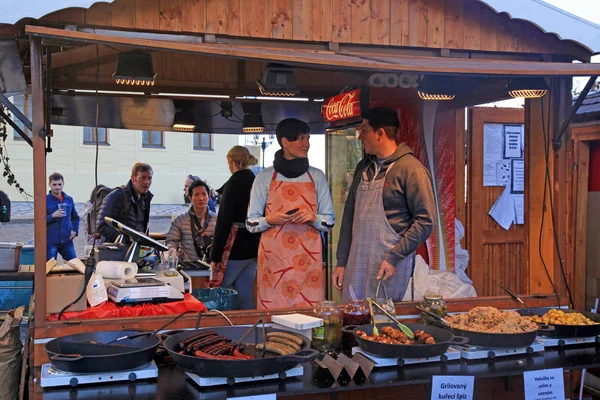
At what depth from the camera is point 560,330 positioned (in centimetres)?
316

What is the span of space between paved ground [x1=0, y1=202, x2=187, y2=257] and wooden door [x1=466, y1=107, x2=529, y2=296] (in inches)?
444

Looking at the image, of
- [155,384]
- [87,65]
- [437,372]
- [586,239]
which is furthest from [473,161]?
[155,384]

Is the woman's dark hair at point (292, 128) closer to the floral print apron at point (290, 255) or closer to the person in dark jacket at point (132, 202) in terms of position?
the floral print apron at point (290, 255)

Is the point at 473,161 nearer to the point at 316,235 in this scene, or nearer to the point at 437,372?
the point at 316,235

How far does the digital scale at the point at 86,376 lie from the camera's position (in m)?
2.41

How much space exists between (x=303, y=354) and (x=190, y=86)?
559 centimetres

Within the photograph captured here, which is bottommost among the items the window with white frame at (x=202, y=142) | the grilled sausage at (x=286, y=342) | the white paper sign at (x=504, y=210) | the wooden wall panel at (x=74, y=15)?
the grilled sausage at (x=286, y=342)

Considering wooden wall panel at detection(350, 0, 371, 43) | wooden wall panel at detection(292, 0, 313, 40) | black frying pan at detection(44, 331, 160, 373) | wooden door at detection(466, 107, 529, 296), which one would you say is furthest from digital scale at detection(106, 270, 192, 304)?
wooden door at detection(466, 107, 529, 296)

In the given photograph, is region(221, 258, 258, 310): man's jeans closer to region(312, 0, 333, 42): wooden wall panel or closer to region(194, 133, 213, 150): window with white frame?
region(312, 0, 333, 42): wooden wall panel

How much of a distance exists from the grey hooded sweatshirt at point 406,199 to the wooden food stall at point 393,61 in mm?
363

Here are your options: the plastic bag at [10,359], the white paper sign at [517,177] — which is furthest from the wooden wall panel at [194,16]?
the white paper sign at [517,177]

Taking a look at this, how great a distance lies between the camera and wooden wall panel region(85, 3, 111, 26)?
3951 mm

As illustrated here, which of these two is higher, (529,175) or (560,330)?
(529,175)

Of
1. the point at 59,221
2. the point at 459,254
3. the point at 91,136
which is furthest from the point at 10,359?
the point at 91,136
